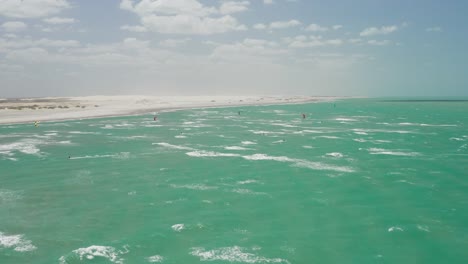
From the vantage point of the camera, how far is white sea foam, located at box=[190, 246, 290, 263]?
1491 cm

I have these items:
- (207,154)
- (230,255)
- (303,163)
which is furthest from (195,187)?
(207,154)

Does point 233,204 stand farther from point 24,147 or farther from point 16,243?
point 24,147

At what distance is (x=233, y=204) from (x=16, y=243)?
10762 mm

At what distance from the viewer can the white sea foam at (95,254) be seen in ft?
48.8

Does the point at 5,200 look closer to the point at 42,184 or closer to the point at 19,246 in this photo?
the point at 42,184

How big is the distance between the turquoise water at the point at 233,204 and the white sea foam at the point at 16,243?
0.16ft

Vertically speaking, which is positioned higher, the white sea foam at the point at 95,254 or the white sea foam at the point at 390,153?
the white sea foam at the point at 390,153

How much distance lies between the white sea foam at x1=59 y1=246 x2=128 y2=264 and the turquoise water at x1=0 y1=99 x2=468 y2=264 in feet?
0.25

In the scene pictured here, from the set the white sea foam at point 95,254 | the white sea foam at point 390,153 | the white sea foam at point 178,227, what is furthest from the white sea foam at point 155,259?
the white sea foam at point 390,153

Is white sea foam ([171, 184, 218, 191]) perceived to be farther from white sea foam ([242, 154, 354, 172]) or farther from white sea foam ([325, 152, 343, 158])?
white sea foam ([325, 152, 343, 158])

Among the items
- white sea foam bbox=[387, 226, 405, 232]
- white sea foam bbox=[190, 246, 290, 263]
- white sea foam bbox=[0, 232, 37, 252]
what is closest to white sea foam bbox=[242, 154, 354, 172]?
white sea foam bbox=[387, 226, 405, 232]

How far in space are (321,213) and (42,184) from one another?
18892 millimetres

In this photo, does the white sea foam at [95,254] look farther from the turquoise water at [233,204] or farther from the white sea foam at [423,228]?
the white sea foam at [423,228]

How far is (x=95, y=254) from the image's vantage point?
602 inches
